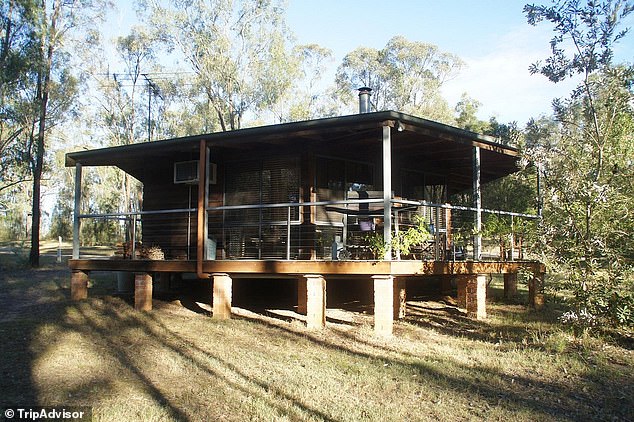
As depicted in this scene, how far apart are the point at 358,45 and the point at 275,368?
36.8 m

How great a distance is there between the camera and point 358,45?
39.8 meters

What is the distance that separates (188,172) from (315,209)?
327 cm

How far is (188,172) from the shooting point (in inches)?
463

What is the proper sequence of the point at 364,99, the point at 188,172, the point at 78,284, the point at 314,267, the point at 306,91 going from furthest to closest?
the point at 306,91 → the point at 188,172 → the point at 364,99 → the point at 78,284 → the point at 314,267

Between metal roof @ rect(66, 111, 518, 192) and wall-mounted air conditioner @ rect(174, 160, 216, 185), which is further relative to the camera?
wall-mounted air conditioner @ rect(174, 160, 216, 185)

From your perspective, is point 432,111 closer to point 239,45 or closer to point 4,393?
point 239,45

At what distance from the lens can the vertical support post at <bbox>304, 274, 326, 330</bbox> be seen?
27.6 feet

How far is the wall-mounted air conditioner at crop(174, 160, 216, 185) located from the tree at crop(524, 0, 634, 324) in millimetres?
6631

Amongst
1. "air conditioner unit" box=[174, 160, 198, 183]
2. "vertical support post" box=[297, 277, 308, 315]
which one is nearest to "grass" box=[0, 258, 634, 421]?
"vertical support post" box=[297, 277, 308, 315]

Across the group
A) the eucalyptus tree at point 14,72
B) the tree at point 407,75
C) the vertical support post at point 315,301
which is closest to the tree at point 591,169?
the vertical support post at point 315,301

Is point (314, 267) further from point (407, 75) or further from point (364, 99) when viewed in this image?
point (407, 75)

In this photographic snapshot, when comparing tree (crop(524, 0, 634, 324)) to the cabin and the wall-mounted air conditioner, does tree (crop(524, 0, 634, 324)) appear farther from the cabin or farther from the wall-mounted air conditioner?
the wall-mounted air conditioner

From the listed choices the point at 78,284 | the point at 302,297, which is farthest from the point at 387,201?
the point at 78,284

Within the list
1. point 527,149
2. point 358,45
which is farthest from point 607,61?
point 358,45
